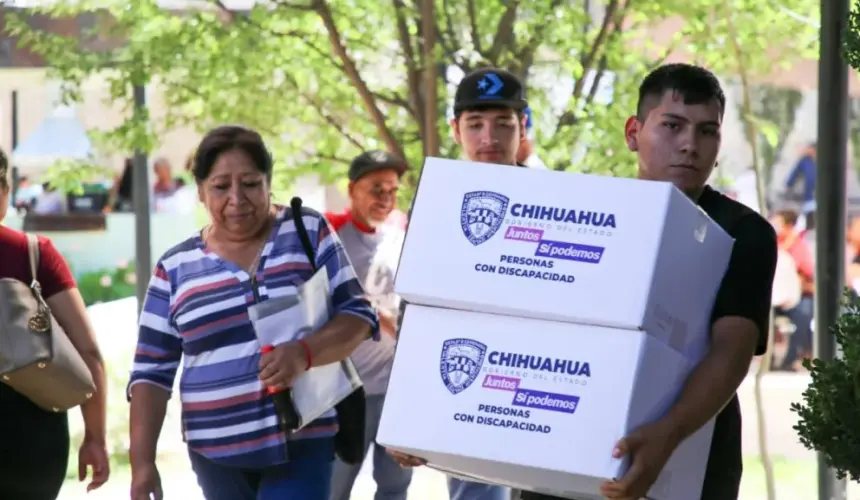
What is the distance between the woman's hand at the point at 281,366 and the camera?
4078 millimetres

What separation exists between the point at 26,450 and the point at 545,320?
2.11 metres

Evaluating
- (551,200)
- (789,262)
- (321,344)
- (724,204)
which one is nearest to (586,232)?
(551,200)

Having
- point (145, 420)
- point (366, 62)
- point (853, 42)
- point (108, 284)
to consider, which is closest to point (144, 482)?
point (145, 420)

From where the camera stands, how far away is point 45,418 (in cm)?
461

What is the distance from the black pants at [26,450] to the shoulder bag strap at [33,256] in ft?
1.09

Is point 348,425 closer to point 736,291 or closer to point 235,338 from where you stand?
point 235,338

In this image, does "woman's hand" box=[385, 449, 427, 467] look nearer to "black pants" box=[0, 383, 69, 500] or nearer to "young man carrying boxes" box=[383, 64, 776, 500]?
"young man carrying boxes" box=[383, 64, 776, 500]

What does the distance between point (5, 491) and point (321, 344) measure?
1.09 metres

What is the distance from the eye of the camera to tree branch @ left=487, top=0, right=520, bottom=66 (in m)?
7.74

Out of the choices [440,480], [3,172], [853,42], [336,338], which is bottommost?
[440,480]

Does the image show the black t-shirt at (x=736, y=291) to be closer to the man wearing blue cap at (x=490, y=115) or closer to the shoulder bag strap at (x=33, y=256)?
the man wearing blue cap at (x=490, y=115)

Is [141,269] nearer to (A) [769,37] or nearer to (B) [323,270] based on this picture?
(A) [769,37]

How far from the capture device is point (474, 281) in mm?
3066

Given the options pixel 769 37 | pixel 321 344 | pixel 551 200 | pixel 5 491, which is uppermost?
pixel 769 37
